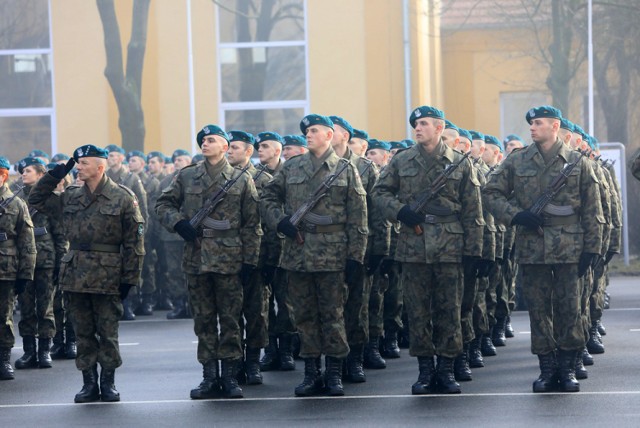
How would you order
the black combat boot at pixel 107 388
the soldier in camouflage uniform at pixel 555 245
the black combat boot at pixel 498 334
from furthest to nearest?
1. the black combat boot at pixel 498 334
2. the black combat boot at pixel 107 388
3. the soldier in camouflage uniform at pixel 555 245

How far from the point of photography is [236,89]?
2627 cm

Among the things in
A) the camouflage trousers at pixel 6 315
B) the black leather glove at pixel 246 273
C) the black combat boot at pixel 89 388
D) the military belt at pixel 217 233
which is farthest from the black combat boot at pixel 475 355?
the camouflage trousers at pixel 6 315

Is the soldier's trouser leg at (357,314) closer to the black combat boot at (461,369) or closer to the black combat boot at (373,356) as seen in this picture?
the black combat boot at (461,369)

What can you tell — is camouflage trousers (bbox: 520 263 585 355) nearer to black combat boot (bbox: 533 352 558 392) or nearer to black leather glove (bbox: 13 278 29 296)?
black combat boot (bbox: 533 352 558 392)

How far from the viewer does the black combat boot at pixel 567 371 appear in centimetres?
1088

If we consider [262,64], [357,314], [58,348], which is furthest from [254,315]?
[262,64]

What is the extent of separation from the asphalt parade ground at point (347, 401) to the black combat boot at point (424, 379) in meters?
0.10

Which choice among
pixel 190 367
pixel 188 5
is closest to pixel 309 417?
pixel 190 367

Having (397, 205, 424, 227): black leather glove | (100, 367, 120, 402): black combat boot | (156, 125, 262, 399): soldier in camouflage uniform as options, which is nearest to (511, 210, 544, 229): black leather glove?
(397, 205, 424, 227): black leather glove

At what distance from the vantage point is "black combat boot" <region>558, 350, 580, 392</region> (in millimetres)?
10883

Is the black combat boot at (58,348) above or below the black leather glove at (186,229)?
below

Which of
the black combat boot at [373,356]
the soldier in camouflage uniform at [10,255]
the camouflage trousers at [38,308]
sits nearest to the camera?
the soldier in camouflage uniform at [10,255]

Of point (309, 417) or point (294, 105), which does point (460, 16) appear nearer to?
point (294, 105)

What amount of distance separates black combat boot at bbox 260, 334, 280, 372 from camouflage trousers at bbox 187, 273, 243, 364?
1.71 meters
